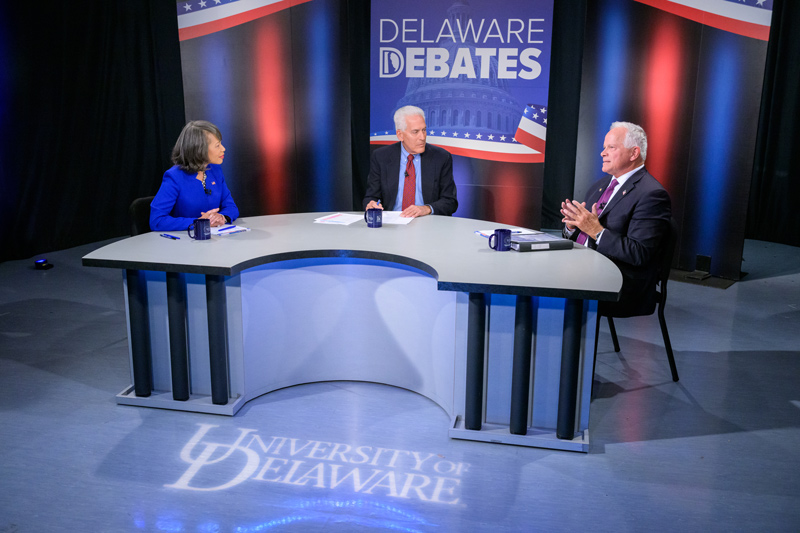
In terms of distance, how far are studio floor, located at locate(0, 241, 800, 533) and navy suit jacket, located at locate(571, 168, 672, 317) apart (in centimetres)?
47

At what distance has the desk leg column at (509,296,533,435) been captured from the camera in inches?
100

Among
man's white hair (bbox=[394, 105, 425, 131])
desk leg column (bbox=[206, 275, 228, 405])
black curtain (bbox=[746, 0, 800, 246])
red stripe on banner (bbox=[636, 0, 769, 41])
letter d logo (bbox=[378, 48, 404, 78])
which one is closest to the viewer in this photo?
desk leg column (bbox=[206, 275, 228, 405])

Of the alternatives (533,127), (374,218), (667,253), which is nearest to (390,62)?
(533,127)

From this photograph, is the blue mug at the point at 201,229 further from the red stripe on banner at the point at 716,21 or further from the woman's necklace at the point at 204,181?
the red stripe on banner at the point at 716,21

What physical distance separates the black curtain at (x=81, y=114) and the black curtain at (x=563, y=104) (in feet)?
13.7

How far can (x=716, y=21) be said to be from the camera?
5.11 metres

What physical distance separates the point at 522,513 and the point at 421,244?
1.30m

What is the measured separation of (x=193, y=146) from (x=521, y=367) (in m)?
2.03

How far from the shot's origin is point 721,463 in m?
2.57

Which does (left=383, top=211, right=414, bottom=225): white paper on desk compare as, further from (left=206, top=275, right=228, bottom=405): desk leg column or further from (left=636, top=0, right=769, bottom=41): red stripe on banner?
(left=636, top=0, right=769, bottom=41): red stripe on banner

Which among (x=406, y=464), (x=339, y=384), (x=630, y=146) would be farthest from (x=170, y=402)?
(x=630, y=146)

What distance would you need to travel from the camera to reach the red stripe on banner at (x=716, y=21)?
16.4 feet

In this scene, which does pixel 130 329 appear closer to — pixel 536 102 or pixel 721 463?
pixel 721 463

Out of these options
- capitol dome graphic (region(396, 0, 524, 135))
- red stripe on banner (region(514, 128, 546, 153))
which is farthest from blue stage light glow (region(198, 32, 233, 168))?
red stripe on banner (region(514, 128, 546, 153))
